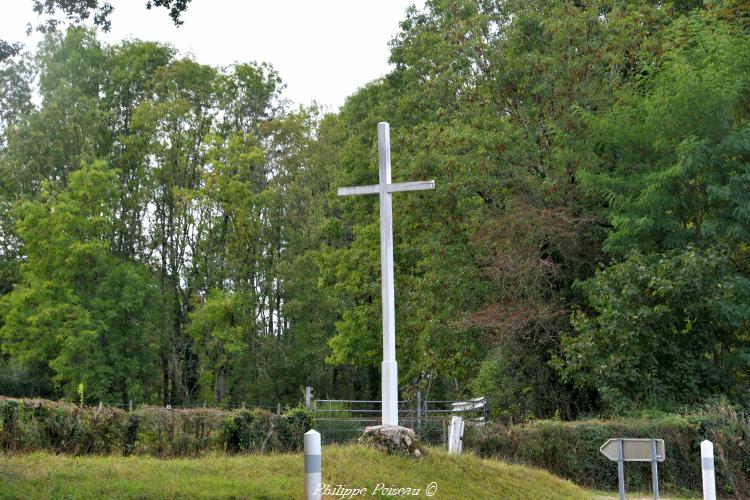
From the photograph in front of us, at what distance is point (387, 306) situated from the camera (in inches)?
558

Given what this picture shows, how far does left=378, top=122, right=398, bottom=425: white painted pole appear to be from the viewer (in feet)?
45.7

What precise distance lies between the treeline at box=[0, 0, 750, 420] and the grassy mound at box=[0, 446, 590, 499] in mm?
10053

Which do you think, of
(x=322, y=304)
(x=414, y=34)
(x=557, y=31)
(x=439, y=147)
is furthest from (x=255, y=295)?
(x=557, y=31)

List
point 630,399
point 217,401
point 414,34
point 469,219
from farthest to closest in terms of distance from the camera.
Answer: point 217,401 → point 414,34 → point 469,219 → point 630,399

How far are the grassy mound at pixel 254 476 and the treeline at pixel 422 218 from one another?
33.0 ft

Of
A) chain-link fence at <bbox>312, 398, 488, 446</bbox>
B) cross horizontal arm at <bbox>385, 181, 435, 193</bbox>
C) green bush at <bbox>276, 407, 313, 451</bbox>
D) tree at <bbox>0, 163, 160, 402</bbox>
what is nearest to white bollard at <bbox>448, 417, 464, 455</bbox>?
chain-link fence at <bbox>312, 398, 488, 446</bbox>

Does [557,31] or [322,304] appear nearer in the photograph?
[557,31]

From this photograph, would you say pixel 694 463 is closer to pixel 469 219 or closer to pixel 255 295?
pixel 469 219

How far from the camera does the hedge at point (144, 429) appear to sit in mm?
14625

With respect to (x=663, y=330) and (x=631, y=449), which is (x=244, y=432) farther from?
(x=663, y=330)

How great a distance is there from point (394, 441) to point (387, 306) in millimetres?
2021

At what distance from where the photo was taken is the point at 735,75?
25.3m

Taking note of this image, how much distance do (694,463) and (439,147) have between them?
1348 cm

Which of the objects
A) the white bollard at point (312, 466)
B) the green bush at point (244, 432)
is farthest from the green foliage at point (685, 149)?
the white bollard at point (312, 466)
